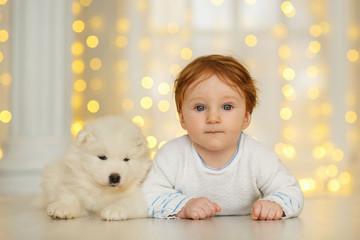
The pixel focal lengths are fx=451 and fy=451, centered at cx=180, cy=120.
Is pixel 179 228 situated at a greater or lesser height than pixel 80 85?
lesser

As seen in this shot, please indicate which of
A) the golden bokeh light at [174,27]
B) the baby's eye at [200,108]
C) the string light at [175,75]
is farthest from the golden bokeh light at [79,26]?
Result: the baby's eye at [200,108]

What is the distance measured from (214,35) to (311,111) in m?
0.84

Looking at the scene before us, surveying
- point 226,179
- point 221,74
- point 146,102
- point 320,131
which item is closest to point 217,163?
point 226,179

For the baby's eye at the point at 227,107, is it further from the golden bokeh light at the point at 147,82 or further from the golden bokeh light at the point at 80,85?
the golden bokeh light at the point at 80,85

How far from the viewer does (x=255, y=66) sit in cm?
303

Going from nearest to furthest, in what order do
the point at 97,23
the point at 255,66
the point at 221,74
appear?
the point at 221,74
the point at 97,23
the point at 255,66

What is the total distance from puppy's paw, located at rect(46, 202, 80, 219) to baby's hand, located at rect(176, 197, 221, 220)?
1.04 ft

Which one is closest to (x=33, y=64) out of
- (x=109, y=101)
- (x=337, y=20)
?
(x=109, y=101)

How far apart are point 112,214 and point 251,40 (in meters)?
2.07

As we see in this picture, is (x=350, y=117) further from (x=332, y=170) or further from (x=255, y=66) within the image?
(x=255, y=66)

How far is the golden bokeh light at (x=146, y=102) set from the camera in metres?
2.94

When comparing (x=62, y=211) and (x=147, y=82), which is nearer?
(x=62, y=211)

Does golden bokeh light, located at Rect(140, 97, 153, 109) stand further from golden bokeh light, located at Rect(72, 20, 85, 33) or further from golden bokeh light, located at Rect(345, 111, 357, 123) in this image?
golden bokeh light, located at Rect(345, 111, 357, 123)

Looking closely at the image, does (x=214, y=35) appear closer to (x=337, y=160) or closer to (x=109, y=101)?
(x=109, y=101)
